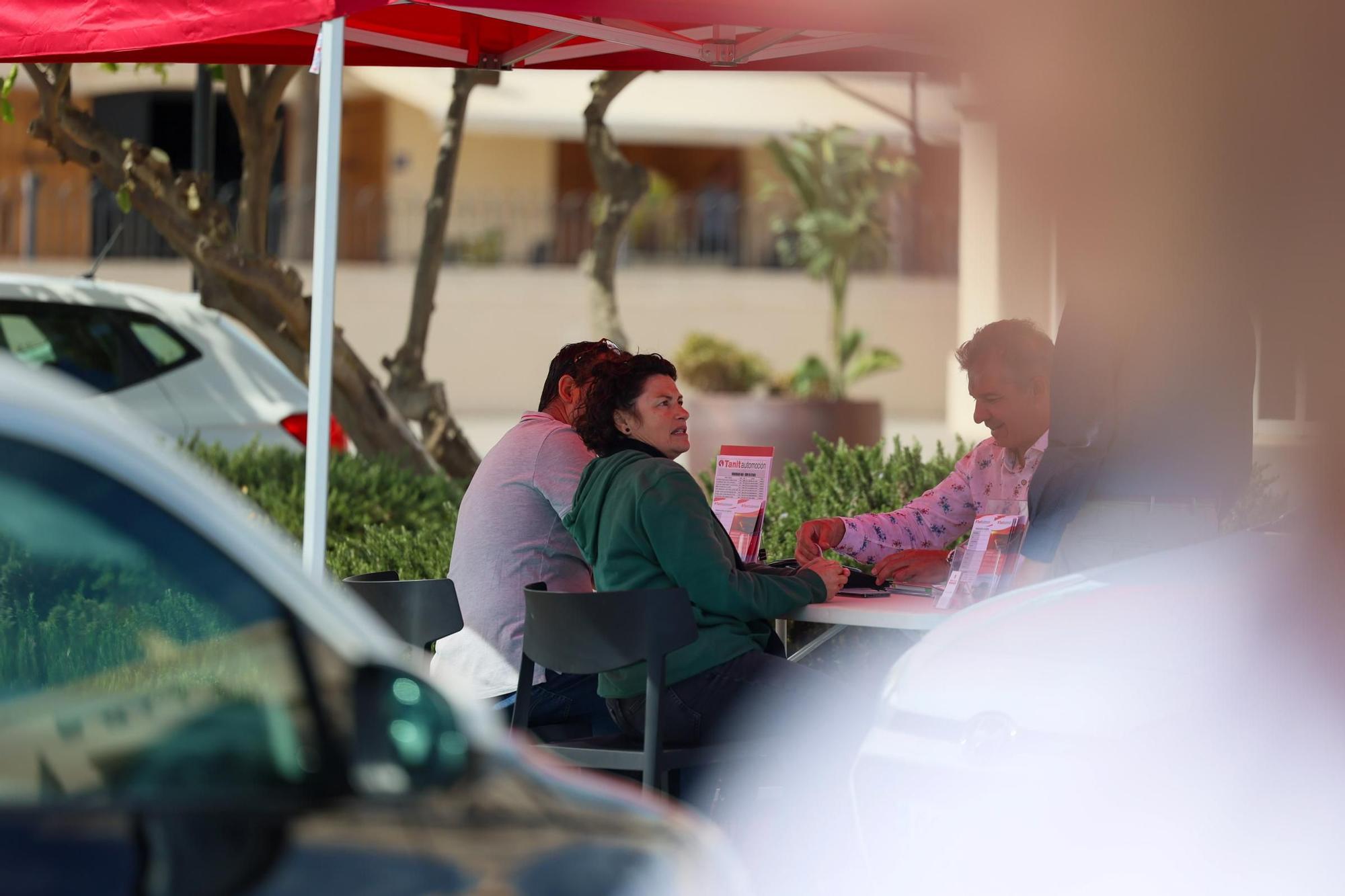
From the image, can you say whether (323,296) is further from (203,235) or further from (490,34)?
(203,235)

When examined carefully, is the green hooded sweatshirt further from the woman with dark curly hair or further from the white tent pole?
the white tent pole

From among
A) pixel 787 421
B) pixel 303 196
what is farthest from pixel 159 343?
pixel 303 196

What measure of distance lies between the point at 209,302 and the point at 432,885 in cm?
656

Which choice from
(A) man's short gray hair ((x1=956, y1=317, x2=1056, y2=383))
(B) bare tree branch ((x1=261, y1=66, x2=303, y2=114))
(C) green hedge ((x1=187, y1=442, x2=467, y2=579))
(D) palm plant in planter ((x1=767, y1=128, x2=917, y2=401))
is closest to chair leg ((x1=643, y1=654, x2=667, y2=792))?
(A) man's short gray hair ((x1=956, y1=317, x2=1056, y2=383))

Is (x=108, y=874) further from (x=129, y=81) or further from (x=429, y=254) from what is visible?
(x=129, y=81)

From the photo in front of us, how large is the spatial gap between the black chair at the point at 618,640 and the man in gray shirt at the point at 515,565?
42 centimetres

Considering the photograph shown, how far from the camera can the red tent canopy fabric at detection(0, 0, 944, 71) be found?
141 inches

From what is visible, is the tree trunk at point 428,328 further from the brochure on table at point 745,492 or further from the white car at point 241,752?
the white car at point 241,752

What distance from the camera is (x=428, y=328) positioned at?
321 inches

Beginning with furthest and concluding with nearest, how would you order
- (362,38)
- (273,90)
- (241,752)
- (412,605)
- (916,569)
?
(273,90)
(362,38)
(916,569)
(412,605)
(241,752)

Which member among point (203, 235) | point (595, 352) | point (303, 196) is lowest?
point (595, 352)

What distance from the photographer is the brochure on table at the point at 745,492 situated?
4230 mm

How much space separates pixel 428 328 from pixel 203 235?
1257 mm

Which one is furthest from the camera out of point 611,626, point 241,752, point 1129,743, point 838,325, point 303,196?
point 303,196
